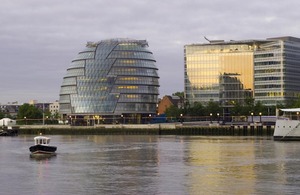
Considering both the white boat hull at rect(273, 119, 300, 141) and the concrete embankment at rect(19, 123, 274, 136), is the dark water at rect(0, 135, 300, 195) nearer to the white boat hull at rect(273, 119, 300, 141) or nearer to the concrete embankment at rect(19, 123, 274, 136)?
the white boat hull at rect(273, 119, 300, 141)

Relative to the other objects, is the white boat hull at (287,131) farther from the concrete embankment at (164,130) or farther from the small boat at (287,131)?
the concrete embankment at (164,130)

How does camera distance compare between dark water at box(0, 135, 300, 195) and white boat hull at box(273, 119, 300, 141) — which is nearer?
dark water at box(0, 135, 300, 195)

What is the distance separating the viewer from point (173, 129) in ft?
568

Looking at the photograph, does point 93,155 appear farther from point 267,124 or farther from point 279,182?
point 267,124

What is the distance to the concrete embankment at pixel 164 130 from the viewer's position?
152m

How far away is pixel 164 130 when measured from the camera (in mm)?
175250

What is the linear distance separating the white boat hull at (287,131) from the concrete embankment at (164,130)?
28628 mm

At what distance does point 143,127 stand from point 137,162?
10869 centimetres

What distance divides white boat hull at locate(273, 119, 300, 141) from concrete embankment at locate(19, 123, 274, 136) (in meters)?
28.6

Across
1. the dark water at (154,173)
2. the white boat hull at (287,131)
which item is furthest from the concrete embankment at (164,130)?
the dark water at (154,173)

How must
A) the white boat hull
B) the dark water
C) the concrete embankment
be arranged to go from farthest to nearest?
1. the concrete embankment
2. the white boat hull
3. the dark water

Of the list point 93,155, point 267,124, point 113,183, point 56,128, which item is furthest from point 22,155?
point 56,128

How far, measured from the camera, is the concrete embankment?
5999 inches

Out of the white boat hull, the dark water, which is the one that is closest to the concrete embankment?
the white boat hull
